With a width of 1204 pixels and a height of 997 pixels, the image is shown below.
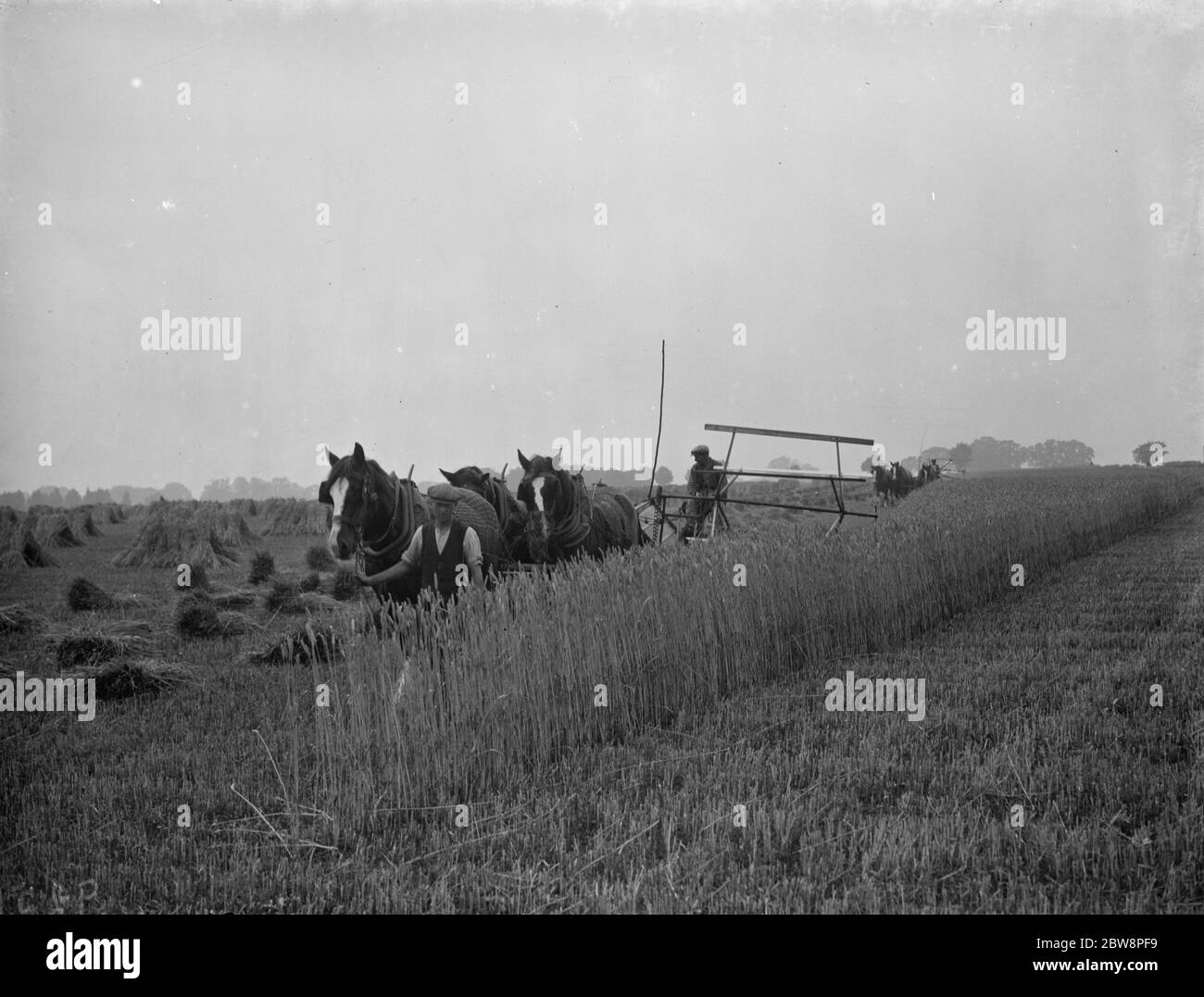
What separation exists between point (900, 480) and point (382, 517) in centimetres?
2641

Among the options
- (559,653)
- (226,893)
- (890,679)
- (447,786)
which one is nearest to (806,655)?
(890,679)

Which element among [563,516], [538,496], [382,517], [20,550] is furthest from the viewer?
[20,550]

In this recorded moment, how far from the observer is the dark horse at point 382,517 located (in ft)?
22.8

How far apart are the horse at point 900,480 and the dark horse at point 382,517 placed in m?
23.9

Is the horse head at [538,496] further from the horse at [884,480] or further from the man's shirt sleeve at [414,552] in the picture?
the horse at [884,480]

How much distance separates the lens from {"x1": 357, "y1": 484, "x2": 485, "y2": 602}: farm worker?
296 inches

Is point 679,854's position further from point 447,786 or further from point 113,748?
point 113,748

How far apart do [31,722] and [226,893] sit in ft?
13.8

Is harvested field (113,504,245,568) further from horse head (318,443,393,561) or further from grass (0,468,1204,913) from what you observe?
horse head (318,443,393,561)

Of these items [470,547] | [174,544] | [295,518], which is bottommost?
[174,544]

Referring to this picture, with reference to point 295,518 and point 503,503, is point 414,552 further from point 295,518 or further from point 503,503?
point 295,518

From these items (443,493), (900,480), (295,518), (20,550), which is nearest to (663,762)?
(443,493)

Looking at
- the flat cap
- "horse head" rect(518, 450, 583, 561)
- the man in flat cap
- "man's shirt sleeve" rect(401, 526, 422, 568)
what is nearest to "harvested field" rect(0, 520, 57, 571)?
"man's shirt sleeve" rect(401, 526, 422, 568)

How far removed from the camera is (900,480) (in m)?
31.0
